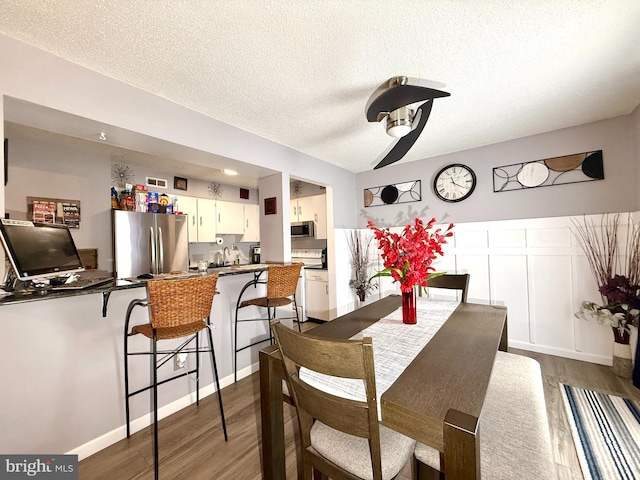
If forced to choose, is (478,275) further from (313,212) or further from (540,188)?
(313,212)

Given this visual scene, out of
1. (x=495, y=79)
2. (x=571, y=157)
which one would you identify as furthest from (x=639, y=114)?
(x=495, y=79)

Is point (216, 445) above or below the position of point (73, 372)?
below

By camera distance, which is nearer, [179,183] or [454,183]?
[454,183]

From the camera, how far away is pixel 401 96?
5.20ft

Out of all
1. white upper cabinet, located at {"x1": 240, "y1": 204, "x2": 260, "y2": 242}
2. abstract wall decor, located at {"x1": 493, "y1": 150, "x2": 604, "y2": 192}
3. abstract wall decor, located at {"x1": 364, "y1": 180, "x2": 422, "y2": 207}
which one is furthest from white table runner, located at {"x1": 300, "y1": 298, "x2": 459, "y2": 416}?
white upper cabinet, located at {"x1": 240, "y1": 204, "x2": 260, "y2": 242}

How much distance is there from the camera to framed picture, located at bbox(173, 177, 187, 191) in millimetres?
4109

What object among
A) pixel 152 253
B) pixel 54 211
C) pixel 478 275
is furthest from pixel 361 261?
pixel 54 211

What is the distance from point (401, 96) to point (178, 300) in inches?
72.4

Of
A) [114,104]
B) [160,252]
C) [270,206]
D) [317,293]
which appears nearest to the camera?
[114,104]

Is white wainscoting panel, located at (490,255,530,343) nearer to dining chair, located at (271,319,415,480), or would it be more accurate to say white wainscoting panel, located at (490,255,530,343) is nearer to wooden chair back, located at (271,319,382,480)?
dining chair, located at (271,319,415,480)

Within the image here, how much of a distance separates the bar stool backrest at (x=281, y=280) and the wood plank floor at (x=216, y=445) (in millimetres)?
882

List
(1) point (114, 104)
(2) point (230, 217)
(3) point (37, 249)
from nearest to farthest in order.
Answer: (3) point (37, 249) < (1) point (114, 104) < (2) point (230, 217)

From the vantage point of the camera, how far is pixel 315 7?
4.10ft

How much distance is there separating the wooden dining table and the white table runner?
0.04 meters
